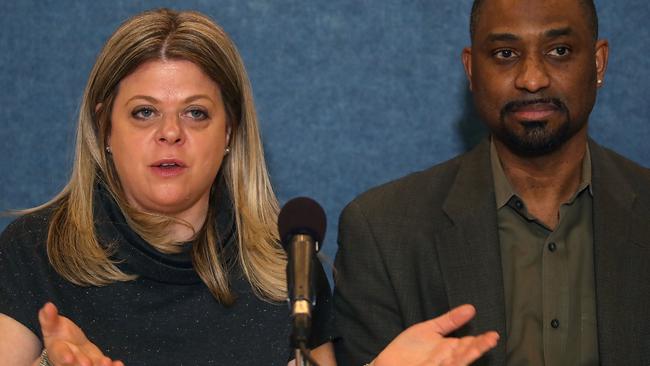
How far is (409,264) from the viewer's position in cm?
272

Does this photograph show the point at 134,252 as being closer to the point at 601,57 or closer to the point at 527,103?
the point at 527,103

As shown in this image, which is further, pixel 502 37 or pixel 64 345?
pixel 502 37

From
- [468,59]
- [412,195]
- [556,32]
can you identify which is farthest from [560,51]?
[412,195]

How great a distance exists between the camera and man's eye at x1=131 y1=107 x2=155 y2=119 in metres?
2.61

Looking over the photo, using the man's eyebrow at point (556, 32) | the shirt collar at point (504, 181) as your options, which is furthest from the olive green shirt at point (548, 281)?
the man's eyebrow at point (556, 32)

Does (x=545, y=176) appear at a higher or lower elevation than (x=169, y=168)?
lower

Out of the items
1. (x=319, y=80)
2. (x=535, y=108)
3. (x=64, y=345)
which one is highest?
(x=319, y=80)

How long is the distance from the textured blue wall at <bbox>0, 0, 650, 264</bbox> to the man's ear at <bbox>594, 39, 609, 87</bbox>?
413 millimetres

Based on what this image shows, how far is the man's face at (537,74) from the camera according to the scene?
2695 millimetres

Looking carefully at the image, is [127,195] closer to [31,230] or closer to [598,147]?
[31,230]

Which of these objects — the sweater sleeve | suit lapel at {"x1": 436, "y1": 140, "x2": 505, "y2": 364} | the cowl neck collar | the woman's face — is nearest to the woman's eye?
the woman's face

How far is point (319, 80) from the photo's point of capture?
3.23m

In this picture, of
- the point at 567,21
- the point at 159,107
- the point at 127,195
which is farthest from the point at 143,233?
the point at 567,21

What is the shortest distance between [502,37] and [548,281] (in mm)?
652
